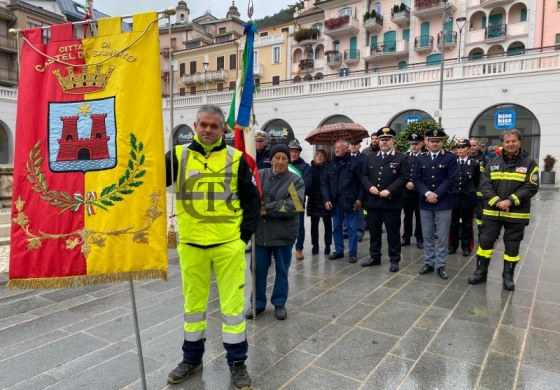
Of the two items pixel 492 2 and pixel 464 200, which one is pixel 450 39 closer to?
pixel 492 2

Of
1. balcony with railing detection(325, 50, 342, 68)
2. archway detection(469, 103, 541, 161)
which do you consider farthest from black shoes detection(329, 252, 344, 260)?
balcony with railing detection(325, 50, 342, 68)

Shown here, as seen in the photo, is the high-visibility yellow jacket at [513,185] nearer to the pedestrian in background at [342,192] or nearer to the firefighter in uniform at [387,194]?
the firefighter in uniform at [387,194]

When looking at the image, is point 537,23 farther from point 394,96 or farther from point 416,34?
point 394,96

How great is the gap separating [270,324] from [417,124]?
9053mm

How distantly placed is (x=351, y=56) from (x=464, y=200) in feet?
108

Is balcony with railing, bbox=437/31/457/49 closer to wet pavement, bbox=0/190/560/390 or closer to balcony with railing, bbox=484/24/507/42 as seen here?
balcony with railing, bbox=484/24/507/42

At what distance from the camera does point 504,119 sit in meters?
20.2

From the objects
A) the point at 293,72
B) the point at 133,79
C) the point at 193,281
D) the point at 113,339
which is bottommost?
the point at 113,339

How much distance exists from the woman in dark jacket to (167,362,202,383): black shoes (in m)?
4.12

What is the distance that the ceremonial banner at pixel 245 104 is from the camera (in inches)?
151

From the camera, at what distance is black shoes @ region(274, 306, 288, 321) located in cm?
410

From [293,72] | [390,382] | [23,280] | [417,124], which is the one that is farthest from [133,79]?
[293,72]

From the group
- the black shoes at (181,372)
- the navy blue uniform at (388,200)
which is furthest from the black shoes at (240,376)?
the navy blue uniform at (388,200)

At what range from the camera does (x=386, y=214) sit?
6.04 m
